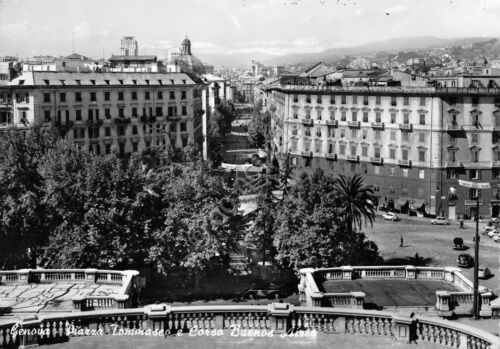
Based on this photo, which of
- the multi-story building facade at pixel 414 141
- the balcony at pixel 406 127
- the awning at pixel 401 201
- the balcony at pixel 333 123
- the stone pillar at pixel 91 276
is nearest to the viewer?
the stone pillar at pixel 91 276

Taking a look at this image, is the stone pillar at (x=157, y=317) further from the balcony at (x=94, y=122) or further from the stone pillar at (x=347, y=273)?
the balcony at (x=94, y=122)

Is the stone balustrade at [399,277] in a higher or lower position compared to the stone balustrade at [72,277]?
lower

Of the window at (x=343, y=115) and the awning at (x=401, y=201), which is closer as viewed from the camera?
the awning at (x=401, y=201)

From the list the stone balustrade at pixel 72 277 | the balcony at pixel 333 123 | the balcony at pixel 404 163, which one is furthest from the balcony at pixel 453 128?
the stone balustrade at pixel 72 277

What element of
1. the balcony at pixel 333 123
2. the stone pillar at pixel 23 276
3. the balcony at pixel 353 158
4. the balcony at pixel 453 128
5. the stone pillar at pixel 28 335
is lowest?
the stone pillar at pixel 23 276

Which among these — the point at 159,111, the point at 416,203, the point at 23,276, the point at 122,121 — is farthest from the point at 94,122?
the point at 23,276

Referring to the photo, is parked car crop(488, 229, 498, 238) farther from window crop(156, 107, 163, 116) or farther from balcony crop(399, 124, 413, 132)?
window crop(156, 107, 163, 116)

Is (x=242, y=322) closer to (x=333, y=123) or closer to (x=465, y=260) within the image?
(x=465, y=260)
